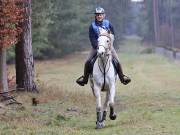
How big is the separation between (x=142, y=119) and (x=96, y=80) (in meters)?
1.89

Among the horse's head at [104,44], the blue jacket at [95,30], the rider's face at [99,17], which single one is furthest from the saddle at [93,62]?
the rider's face at [99,17]

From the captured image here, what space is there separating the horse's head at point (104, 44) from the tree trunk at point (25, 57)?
7.52 m

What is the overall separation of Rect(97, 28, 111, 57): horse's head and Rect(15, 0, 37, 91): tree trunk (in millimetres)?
7521

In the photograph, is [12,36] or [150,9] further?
[150,9]

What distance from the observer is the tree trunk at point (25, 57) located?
19.7 meters

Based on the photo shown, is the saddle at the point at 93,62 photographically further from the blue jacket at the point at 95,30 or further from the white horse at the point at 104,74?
the blue jacket at the point at 95,30

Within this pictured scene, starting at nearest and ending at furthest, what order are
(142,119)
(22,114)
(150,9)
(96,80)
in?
1. (96,80)
2. (142,119)
3. (22,114)
4. (150,9)

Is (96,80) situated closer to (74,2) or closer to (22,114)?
(22,114)

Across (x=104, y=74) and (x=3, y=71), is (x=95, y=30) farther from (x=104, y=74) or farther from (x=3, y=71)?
(x=3, y=71)

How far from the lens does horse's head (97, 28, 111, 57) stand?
39.8 ft

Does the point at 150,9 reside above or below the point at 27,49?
below

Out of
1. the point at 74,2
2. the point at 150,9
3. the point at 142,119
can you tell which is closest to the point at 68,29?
the point at 74,2

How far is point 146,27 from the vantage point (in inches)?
4345

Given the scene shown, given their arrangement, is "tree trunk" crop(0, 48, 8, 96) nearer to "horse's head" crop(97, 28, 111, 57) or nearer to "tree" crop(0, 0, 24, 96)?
"tree" crop(0, 0, 24, 96)
